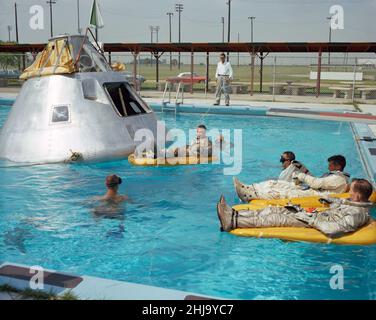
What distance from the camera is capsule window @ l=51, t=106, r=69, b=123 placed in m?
10.2

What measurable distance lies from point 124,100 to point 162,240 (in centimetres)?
560

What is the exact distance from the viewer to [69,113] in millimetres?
10203

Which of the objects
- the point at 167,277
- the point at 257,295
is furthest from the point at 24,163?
the point at 257,295

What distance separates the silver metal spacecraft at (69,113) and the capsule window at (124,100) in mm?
26

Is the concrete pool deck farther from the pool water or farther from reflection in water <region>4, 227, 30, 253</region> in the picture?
reflection in water <region>4, 227, 30, 253</region>

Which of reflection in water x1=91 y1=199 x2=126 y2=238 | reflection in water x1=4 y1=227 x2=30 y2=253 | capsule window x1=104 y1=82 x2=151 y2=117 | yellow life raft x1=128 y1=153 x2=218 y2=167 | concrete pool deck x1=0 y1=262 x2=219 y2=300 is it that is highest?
capsule window x1=104 y1=82 x2=151 y2=117

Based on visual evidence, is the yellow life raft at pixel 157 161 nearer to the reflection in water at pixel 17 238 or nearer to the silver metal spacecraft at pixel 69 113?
the silver metal spacecraft at pixel 69 113

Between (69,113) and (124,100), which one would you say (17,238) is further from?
(124,100)

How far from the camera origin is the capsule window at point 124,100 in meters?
10.9

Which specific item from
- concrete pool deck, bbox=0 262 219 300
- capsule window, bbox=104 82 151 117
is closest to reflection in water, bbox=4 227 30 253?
concrete pool deck, bbox=0 262 219 300

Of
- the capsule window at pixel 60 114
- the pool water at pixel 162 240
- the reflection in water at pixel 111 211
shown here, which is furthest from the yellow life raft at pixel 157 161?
the reflection in water at pixel 111 211

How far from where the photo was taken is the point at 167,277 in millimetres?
5207

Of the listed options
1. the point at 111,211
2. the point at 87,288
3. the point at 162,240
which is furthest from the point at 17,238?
the point at 87,288
